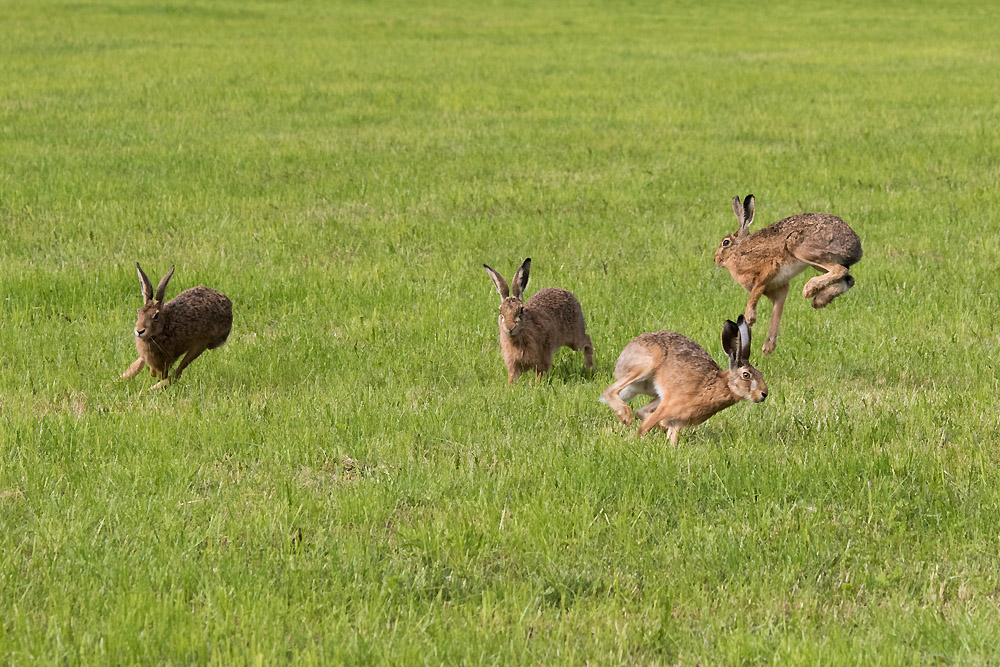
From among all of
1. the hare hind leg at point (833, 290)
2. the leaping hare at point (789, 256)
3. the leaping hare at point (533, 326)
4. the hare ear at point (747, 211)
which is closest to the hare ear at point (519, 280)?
the leaping hare at point (533, 326)

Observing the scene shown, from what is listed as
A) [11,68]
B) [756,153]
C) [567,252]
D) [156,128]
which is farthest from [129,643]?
[11,68]

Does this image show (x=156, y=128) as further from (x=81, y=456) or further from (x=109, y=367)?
(x=81, y=456)

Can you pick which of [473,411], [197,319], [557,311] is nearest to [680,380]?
[473,411]

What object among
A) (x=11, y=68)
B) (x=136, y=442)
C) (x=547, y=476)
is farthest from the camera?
(x=11, y=68)

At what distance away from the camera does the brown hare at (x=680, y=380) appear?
6195 millimetres

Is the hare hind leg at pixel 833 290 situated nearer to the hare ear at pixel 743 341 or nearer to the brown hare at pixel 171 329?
the hare ear at pixel 743 341

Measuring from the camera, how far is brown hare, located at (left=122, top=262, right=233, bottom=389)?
7.85 metres

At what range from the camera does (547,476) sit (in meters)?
6.18

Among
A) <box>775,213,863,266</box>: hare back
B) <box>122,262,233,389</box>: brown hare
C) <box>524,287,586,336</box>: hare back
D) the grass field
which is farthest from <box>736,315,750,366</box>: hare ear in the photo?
<box>122,262,233,389</box>: brown hare

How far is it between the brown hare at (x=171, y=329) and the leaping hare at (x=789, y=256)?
13.0 feet

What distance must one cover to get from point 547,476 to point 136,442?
→ 2469 mm

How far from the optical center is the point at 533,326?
827 cm

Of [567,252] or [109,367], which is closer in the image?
[109,367]

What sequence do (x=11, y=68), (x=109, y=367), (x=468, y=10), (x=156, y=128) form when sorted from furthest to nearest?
(x=468, y=10), (x=11, y=68), (x=156, y=128), (x=109, y=367)
